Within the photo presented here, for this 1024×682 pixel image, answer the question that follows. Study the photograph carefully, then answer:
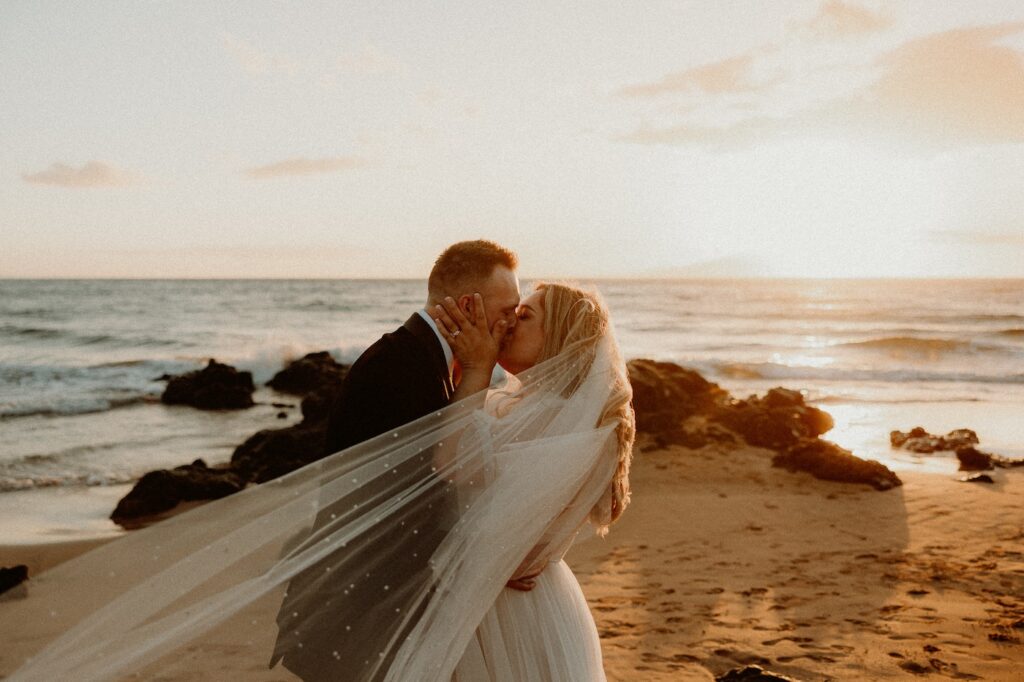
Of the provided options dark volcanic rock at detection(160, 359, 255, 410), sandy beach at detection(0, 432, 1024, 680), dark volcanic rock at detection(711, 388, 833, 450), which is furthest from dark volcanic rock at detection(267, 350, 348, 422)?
sandy beach at detection(0, 432, 1024, 680)

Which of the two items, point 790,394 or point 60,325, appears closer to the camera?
point 790,394

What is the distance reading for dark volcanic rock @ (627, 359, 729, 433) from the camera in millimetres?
12969

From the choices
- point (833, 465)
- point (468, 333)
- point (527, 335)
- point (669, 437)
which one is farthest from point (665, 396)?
point (468, 333)

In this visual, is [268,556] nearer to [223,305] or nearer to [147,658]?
[147,658]

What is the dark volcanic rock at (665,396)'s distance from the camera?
42.5 feet

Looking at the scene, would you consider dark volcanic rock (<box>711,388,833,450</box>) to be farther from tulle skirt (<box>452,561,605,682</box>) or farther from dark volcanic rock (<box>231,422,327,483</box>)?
tulle skirt (<box>452,561,605,682</box>)

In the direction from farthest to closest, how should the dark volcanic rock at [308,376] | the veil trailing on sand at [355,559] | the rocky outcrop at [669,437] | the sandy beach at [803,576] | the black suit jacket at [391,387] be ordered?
the dark volcanic rock at [308,376]
the rocky outcrop at [669,437]
the sandy beach at [803,576]
the black suit jacket at [391,387]
the veil trailing on sand at [355,559]

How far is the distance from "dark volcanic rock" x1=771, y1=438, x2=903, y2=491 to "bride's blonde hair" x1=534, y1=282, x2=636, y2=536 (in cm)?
791

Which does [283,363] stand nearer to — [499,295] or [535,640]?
[499,295]

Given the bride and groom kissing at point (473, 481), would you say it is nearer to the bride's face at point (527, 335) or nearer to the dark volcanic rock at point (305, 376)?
the bride's face at point (527, 335)

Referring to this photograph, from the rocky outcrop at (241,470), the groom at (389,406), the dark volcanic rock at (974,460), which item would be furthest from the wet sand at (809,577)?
the rocky outcrop at (241,470)

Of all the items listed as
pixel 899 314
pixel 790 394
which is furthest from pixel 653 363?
pixel 899 314

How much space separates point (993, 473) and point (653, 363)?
497 cm

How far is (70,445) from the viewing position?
1471 cm
